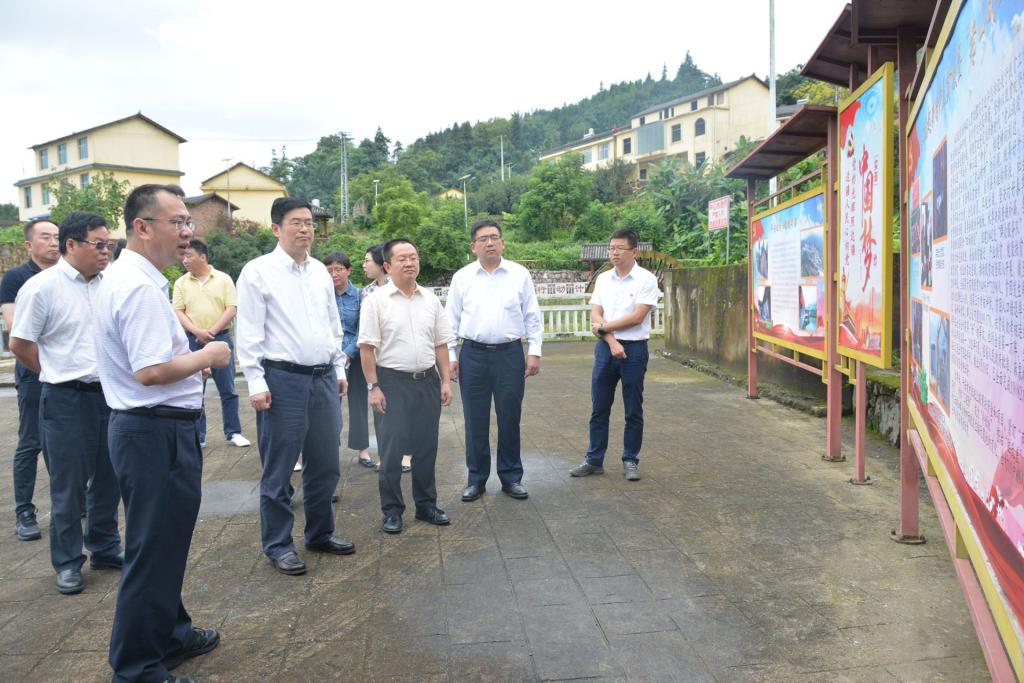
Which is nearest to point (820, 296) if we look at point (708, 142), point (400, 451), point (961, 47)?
point (400, 451)

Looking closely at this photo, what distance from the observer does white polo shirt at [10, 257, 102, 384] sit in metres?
3.96

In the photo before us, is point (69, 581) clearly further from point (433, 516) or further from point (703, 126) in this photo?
point (703, 126)

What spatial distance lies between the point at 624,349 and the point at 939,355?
120 inches

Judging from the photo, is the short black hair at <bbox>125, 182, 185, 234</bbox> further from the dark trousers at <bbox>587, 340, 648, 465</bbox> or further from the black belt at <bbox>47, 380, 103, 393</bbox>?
the dark trousers at <bbox>587, 340, 648, 465</bbox>

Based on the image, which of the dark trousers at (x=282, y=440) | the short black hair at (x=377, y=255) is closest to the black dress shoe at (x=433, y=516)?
the dark trousers at (x=282, y=440)

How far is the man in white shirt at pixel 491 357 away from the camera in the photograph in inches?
200

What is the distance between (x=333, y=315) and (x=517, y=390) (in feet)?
4.77

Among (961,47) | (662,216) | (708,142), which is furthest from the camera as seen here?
(708,142)

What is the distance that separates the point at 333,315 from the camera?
14.1 ft

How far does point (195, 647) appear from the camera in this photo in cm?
296

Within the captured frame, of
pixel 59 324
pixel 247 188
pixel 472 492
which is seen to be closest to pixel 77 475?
pixel 59 324

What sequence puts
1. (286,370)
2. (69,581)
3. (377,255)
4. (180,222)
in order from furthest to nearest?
(377,255), (286,370), (69,581), (180,222)

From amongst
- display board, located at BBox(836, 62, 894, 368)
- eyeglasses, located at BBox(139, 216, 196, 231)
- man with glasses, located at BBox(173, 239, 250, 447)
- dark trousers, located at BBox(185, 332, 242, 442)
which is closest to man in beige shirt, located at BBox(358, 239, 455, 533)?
eyeglasses, located at BBox(139, 216, 196, 231)

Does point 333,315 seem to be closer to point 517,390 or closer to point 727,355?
point 517,390
